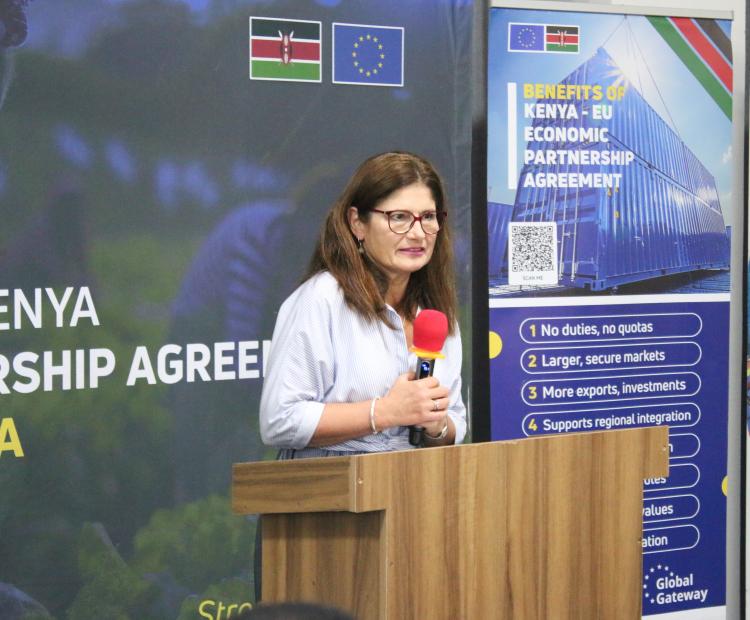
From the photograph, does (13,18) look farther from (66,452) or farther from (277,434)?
(277,434)

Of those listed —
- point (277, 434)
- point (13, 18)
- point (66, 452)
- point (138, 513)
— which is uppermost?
point (13, 18)

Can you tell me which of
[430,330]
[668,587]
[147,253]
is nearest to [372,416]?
[430,330]

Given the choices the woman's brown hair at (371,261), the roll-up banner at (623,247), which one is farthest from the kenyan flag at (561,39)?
the woman's brown hair at (371,261)

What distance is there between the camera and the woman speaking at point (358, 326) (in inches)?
84.0

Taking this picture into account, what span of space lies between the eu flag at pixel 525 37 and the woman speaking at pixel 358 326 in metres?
1.69

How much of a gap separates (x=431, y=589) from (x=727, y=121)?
9.75ft

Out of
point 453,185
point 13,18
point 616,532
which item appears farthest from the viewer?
point 453,185

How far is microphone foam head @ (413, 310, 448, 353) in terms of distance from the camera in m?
1.98

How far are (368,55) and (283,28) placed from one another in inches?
12.9

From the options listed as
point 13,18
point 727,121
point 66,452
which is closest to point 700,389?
point 727,121

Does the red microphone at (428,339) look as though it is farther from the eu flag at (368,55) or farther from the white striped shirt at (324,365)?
the eu flag at (368,55)

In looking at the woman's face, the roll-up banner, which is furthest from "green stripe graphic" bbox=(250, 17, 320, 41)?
the woman's face

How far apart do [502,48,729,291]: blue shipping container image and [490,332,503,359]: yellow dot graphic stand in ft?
0.77

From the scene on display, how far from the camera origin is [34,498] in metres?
3.22
